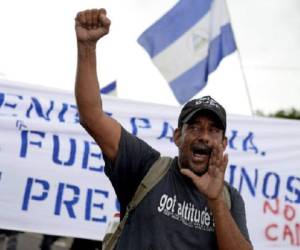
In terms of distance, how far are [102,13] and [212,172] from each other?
1.98 ft

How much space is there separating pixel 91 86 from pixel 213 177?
0.48m

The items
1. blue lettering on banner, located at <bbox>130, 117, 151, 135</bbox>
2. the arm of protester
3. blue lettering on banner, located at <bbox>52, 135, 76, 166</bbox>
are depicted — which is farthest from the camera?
blue lettering on banner, located at <bbox>130, 117, 151, 135</bbox>

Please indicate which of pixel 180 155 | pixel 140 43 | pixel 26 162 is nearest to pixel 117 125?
pixel 180 155

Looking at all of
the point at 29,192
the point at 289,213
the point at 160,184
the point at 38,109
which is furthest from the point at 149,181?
the point at 289,213

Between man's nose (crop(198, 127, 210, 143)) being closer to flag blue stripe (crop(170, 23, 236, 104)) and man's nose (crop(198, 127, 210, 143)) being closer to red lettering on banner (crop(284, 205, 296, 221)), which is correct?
red lettering on banner (crop(284, 205, 296, 221))

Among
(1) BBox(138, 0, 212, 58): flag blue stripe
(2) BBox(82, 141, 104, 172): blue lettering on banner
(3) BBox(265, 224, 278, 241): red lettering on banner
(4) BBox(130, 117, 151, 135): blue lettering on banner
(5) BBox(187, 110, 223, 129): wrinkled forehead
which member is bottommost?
(5) BBox(187, 110, 223, 129): wrinkled forehead

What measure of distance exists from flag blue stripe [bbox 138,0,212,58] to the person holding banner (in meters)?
4.59

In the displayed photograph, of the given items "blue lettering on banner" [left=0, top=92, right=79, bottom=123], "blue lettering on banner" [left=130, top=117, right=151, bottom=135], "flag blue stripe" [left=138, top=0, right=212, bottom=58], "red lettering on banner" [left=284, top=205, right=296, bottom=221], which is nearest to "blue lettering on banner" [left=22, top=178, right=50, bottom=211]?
"blue lettering on banner" [left=0, top=92, right=79, bottom=123]

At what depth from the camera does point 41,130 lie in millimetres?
4652

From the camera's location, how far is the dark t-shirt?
6.53ft

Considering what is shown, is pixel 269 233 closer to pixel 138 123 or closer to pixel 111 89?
pixel 138 123

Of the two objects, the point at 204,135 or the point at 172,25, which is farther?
the point at 172,25

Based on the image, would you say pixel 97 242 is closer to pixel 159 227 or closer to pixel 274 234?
pixel 274 234

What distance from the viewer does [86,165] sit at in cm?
469
